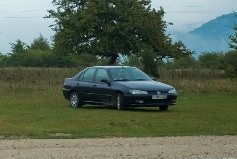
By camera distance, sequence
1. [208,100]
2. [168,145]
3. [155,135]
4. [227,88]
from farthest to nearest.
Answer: [227,88] < [208,100] < [155,135] < [168,145]

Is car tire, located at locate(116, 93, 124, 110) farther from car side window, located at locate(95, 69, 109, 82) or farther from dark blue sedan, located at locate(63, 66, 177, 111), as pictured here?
car side window, located at locate(95, 69, 109, 82)

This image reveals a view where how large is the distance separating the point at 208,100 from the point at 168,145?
14837mm

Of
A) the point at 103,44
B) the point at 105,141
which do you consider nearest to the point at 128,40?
the point at 103,44

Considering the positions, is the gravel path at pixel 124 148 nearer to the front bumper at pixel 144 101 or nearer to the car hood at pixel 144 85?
the front bumper at pixel 144 101

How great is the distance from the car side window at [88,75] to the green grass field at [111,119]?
4.01 feet

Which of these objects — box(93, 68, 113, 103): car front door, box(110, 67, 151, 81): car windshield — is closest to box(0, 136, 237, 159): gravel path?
box(93, 68, 113, 103): car front door

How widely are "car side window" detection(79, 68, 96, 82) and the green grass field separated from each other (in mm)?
1223

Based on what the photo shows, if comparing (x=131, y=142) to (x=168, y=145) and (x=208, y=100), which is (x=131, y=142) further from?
(x=208, y=100)

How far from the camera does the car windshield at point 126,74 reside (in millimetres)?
22984

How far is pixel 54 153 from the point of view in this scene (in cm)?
1184

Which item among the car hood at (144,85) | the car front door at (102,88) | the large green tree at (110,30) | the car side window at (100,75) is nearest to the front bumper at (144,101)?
the car hood at (144,85)

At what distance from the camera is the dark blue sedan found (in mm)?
21703

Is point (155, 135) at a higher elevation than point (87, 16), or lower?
lower

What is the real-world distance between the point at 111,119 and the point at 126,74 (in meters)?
4.40
